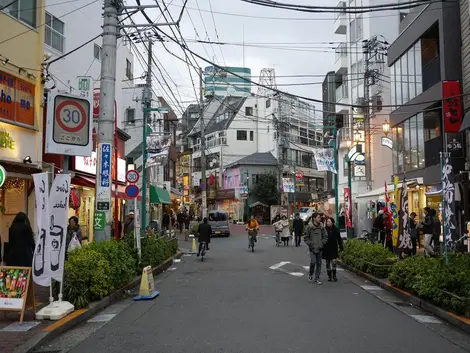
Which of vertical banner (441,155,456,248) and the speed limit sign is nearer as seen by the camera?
the speed limit sign

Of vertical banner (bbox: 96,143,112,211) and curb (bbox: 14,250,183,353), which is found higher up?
vertical banner (bbox: 96,143,112,211)

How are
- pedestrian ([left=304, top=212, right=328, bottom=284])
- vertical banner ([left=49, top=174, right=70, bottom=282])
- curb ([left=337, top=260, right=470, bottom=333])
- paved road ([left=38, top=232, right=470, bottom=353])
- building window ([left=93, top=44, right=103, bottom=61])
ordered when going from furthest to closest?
building window ([left=93, top=44, right=103, bottom=61]) → pedestrian ([left=304, top=212, right=328, bottom=284]) → vertical banner ([left=49, top=174, right=70, bottom=282]) → curb ([left=337, top=260, right=470, bottom=333]) → paved road ([left=38, top=232, right=470, bottom=353])

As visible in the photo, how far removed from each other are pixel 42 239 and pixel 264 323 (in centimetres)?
409

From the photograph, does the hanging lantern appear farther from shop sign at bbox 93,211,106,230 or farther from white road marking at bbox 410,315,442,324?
white road marking at bbox 410,315,442,324

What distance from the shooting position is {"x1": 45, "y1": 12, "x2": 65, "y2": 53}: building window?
22.0m

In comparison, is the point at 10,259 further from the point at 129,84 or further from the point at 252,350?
the point at 129,84

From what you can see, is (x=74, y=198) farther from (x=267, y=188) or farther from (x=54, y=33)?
(x=267, y=188)

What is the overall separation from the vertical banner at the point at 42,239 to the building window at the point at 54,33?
1529 cm

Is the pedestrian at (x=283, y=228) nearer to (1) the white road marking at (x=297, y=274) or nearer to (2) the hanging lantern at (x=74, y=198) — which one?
(1) the white road marking at (x=297, y=274)

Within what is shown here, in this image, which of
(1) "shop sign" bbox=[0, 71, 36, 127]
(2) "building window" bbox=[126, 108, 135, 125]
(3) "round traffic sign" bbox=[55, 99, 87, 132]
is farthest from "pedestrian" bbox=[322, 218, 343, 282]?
(2) "building window" bbox=[126, 108, 135, 125]

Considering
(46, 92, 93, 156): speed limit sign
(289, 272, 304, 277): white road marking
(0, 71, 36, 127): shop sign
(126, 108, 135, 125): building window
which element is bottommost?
(289, 272, 304, 277): white road marking

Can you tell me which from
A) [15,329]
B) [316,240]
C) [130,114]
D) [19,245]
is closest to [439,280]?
[316,240]

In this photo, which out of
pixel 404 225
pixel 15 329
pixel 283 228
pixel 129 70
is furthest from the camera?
pixel 129 70

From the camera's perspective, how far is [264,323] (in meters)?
8.41
